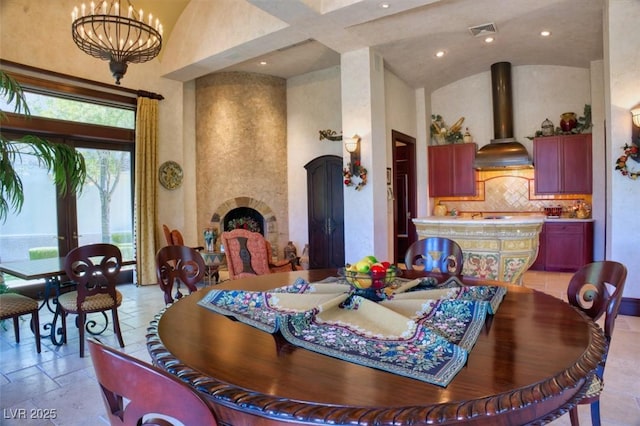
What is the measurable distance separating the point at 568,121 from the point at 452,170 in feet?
6.62

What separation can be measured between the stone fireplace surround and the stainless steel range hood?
13.0 feet

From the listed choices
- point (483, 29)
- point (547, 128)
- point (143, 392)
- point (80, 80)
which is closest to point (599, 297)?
point (143, 392)

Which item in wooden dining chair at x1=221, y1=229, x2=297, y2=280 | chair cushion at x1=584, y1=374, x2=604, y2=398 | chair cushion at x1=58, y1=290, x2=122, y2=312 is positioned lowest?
chair cushion at x1=584, y1=374, x2=604, y2=398

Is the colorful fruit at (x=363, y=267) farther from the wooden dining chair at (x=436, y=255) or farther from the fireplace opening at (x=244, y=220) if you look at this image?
the fireplace opening at (x=244, y=220)

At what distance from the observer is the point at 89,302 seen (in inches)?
134

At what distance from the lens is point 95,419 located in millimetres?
2373

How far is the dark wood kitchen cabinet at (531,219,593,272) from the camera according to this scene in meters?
6.36

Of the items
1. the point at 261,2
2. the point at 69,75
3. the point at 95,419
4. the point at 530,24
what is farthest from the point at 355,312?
the point at 69,75

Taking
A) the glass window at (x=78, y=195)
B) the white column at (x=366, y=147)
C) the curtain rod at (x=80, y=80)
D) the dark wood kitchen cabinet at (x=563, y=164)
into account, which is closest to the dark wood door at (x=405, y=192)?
the white column at (x=366, y=147)

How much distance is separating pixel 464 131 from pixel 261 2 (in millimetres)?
4998

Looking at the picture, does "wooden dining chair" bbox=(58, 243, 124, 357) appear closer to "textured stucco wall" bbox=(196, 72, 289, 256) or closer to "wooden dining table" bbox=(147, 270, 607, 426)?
"wooden dining table" bbox=(147, 270, 607, 426)

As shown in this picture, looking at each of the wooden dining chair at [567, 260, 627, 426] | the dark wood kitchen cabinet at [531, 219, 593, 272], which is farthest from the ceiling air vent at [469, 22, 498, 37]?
the wooden dining chair at [567, 260, 627, 426]

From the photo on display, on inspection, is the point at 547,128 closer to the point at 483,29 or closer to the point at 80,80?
the point at 483,29

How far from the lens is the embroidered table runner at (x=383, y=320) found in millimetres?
1104
